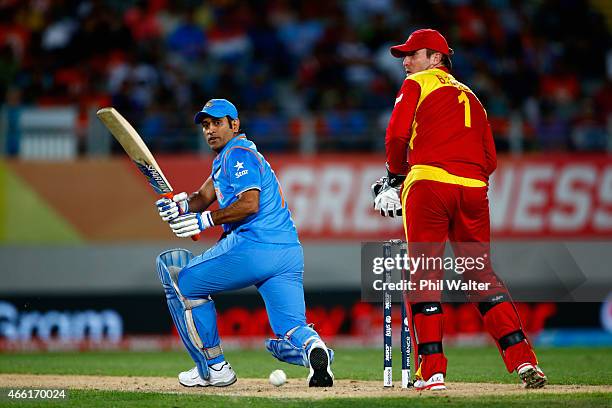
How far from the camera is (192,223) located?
7512 millimetres

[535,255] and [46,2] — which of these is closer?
[535,255]

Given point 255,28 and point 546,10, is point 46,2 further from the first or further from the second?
point 546,10

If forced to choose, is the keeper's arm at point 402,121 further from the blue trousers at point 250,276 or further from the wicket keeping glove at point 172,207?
the wicket keeping glove at point 172,207

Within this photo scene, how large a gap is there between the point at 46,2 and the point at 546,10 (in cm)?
834

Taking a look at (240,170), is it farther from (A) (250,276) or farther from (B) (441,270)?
(B) (441,270)

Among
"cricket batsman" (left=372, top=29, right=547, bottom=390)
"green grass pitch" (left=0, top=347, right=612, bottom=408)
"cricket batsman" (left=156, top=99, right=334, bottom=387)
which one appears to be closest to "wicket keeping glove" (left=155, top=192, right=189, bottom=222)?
"cricket batsman" (left=156, top=99, right=334, bottom=387)

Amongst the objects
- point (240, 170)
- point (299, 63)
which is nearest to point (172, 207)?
point (240, 170)

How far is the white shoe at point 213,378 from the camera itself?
7820 millimetres

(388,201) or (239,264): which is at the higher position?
(388,201)

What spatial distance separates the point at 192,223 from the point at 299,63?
9606 mm

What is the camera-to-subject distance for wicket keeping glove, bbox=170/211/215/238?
24.6 ft

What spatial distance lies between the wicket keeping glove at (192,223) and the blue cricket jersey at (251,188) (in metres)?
0.27

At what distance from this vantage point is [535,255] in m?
15.5

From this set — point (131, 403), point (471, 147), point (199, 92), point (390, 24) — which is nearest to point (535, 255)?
point (390, 24)
